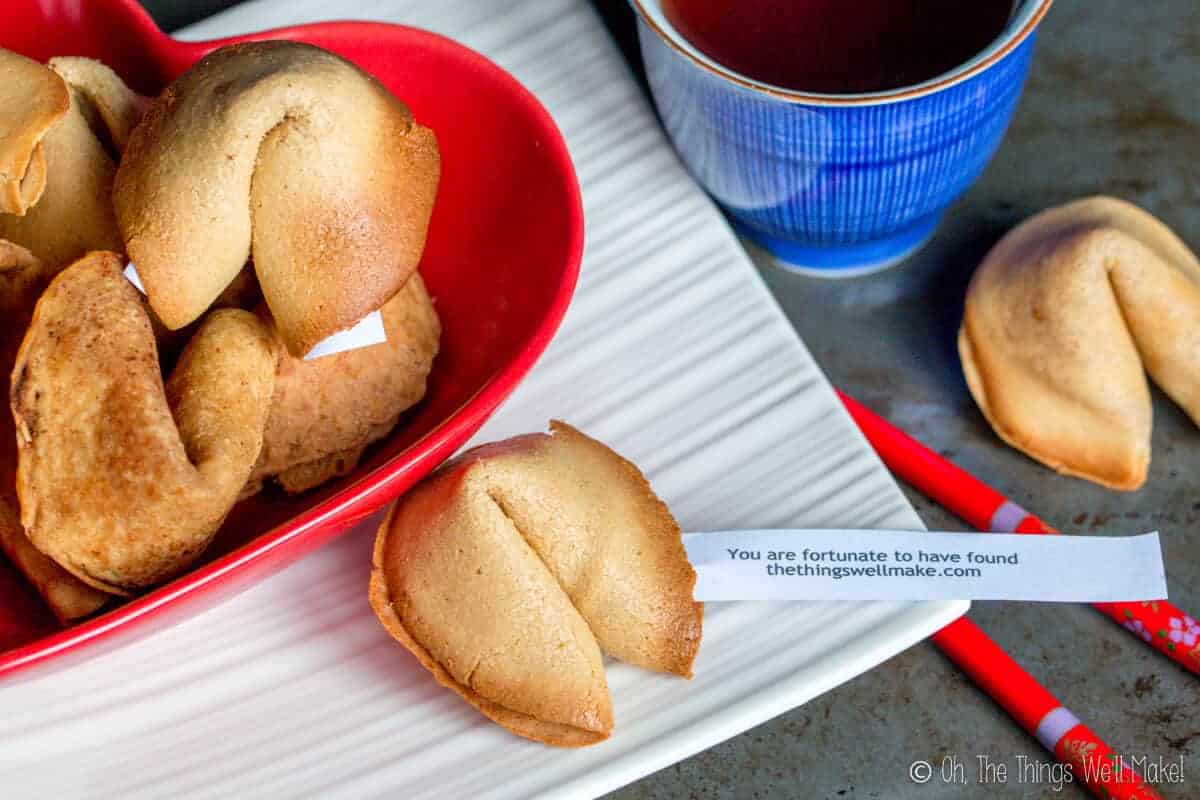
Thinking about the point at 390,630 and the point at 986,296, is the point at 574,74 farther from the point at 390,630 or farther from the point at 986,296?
the point at 390,630

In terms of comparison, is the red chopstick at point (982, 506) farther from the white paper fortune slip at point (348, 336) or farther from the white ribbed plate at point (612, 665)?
the white paper fortune slip at point (348, 336)

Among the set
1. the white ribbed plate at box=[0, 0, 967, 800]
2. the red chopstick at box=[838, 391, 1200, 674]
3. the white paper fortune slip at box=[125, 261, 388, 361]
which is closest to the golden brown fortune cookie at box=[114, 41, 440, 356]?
the white paper fortune slip at box=[125, 261, 388, 361]

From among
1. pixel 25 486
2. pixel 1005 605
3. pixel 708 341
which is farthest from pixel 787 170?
pixel 25 486

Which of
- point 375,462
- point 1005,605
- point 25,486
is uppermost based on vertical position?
point 25,486

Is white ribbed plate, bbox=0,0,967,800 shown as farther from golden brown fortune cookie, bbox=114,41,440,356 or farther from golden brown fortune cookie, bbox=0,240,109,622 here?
golden brown fortune cookie, bbox=114,41,440,356

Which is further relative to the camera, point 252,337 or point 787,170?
point 787,170

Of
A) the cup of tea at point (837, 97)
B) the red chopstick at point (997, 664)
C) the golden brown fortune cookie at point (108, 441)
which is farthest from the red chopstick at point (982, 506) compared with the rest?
the golden brown fortune cookie at point (108, 441)

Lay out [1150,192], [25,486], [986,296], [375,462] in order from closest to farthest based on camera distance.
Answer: [25,486] → [375,462] → [986,296] → [1150,192]
